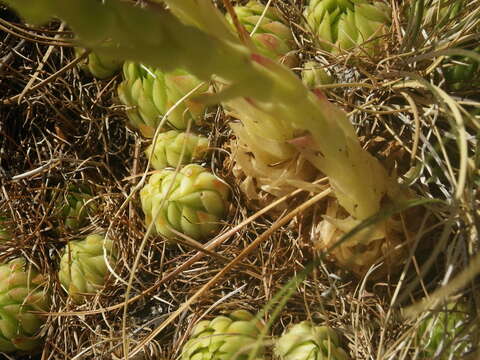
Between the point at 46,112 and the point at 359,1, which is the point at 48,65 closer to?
the point at 46,112

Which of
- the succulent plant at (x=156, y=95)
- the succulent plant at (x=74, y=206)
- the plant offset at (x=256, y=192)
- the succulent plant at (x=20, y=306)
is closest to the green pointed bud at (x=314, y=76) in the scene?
the plant offset at (x=256, y=192)

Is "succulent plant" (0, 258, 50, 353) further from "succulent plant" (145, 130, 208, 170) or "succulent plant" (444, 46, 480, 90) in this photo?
"succulent plant" (444, 46, 480, 90)

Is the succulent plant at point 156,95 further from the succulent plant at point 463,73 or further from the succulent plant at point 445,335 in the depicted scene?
the succulent plant at point 445,335

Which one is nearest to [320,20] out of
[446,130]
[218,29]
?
[446,130]

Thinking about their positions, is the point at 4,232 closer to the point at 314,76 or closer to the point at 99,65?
the point at 99,65

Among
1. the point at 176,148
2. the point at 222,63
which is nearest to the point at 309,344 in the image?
the point at 176,148

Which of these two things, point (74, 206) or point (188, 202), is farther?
point (74, 206)
